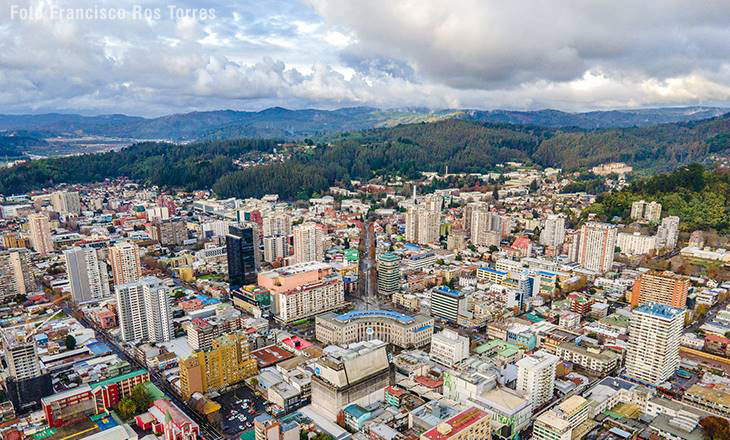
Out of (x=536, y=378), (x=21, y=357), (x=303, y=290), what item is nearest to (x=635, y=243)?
(x=536, y=378)

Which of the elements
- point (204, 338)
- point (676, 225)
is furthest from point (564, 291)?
point (204, 338)

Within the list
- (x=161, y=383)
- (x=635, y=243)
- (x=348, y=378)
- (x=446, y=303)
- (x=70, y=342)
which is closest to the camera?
(x=348, y=378)

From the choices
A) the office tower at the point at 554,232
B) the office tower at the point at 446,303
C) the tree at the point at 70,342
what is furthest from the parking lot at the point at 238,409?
the office tower at the point at 554,232

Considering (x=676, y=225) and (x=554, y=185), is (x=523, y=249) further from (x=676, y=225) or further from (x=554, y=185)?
(x=554, y=185)

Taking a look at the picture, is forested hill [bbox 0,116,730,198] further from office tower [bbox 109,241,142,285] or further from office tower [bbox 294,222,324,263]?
office tower [bbox 109,241,142,285]

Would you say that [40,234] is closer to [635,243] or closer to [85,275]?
[85,275]
